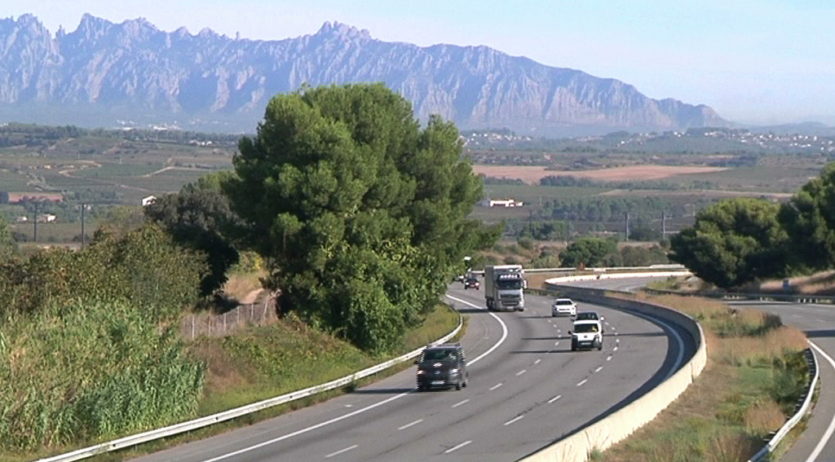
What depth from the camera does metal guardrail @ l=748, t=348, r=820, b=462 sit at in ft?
89.8

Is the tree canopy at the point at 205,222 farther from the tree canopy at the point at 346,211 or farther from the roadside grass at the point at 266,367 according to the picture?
the roadside grass at the point at 266,367

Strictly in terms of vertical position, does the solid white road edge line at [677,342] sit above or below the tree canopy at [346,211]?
below

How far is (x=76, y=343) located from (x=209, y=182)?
4538cm

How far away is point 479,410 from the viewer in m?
39.4

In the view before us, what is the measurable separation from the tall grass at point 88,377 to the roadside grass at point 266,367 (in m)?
1.14

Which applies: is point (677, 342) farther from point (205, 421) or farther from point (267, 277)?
point (205, 421)

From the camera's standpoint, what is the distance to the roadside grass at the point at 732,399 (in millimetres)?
30781

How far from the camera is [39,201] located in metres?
156

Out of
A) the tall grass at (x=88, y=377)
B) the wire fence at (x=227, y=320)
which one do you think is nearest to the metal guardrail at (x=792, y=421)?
the tall grass at (x=88, y=377)

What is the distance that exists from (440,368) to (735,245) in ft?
216

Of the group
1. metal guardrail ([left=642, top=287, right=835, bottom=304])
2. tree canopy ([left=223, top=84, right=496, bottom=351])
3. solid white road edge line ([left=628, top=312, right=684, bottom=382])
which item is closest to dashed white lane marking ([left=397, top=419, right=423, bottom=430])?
solid white road edge line ([left=628, top=312, right=684, bottom=382])

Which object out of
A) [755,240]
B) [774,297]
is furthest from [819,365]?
[755,240]

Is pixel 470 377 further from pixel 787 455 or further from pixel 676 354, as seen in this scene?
pixel 787 455

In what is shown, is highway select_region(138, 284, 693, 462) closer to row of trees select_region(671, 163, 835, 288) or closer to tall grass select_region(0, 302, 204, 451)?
tall grass select_region(0, 302, 204, 451)
